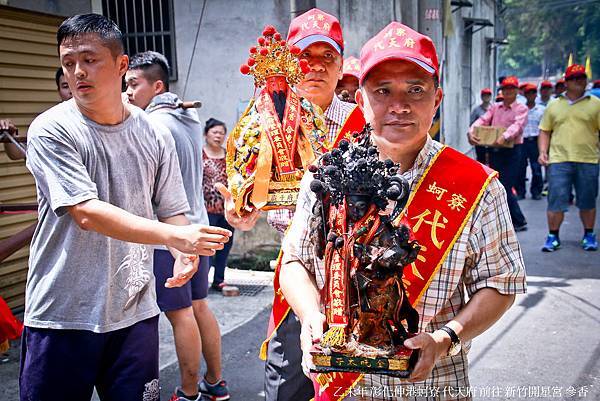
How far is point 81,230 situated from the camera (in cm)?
243

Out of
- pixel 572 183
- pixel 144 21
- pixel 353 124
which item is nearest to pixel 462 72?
pixel 572 183

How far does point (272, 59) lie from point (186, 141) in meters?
1.31

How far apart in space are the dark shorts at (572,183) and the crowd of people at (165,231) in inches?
210

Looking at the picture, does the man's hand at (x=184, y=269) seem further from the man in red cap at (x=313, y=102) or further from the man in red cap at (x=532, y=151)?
the man in red cap at (x=532, y=151)

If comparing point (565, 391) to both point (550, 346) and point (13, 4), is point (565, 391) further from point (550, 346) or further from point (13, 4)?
point (13, 4)

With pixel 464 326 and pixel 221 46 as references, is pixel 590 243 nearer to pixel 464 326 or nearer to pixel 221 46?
pixel 221 46

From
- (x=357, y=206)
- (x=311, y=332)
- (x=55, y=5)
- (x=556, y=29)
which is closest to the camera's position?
(x=357, y=206)

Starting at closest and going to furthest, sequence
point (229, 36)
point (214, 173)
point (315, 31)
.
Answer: point (315, 31), point (214, 173), point (229, 36)

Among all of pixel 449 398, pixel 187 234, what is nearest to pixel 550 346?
pixel 449 398

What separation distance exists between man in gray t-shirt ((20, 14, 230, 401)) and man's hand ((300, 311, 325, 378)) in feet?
2.13

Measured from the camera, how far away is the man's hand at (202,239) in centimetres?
216

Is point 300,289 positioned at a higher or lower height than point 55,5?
lower

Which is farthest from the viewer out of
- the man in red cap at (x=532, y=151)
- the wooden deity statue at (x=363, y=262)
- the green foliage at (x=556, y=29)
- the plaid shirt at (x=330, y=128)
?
the green foliage at (x=556, y=29)

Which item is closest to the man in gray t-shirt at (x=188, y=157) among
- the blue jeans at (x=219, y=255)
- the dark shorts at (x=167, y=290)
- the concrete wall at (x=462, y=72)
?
the dark shorts at (x=167, y=290)
